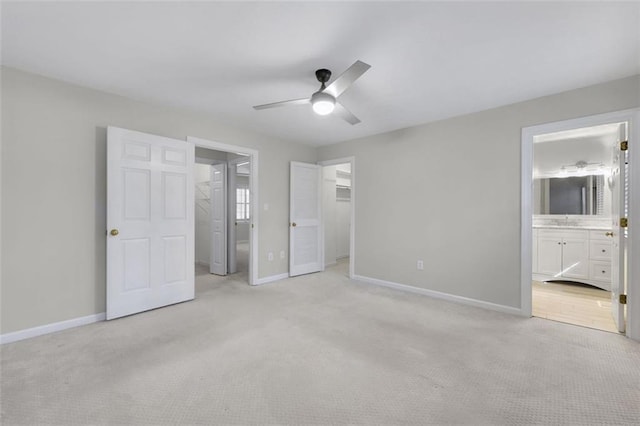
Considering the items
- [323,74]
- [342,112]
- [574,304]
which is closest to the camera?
[323,74]

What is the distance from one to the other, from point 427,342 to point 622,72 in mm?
2931

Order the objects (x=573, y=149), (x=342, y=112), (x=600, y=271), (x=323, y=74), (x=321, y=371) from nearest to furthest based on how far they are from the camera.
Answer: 1. (x=321, y=371)
2. (x=323, y=74)
3. (x=342, y=112)
4. (x=600, y=271)
5. (x=573, y=149)

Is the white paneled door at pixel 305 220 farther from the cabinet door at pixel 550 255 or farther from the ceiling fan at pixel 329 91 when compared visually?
the cabinet door at pixel 550 255

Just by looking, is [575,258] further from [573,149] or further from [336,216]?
[336,216]

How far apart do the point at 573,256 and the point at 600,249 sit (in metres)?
0.32

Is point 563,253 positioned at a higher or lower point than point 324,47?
lower

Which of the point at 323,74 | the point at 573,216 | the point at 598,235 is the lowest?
the point at 598,235

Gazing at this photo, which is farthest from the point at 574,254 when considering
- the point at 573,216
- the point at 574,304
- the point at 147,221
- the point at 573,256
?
the point at 147,221

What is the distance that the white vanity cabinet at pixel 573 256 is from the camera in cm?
402

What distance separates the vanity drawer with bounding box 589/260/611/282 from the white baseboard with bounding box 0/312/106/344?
6.43m

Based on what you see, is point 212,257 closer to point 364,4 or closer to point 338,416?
point 338,416

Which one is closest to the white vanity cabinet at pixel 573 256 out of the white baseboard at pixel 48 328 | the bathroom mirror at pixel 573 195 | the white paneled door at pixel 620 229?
the bathroom mirror at pixel 573 195

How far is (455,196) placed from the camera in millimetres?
3529

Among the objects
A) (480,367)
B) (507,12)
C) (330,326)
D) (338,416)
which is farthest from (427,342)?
(507,12)
